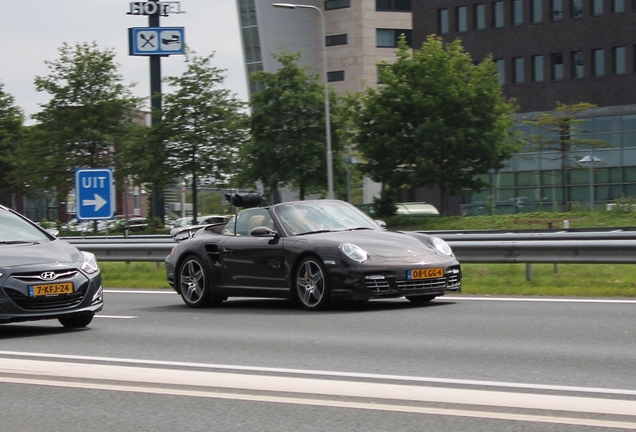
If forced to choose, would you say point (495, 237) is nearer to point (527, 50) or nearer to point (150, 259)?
point (150, 259)

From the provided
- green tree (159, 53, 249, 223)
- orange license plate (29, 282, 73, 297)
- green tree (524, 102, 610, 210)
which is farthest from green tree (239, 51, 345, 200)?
orange license plate (29, 282, 73, 297)

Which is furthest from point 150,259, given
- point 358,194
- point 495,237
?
point 358,194

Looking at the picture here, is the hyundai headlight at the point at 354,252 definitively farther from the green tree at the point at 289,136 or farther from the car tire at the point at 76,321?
the green tree at the point at 289,136

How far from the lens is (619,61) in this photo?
58.9 m

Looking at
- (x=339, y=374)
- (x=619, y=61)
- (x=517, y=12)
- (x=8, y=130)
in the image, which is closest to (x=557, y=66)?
(x=619, y=61)

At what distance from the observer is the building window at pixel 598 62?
59478 millimetres

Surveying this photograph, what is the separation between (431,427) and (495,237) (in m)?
17.0

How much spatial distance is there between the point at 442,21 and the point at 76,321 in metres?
58.7

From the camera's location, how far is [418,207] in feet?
179

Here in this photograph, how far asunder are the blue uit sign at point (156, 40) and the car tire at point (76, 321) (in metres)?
49.1

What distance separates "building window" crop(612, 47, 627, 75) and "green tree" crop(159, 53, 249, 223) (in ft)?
73.0

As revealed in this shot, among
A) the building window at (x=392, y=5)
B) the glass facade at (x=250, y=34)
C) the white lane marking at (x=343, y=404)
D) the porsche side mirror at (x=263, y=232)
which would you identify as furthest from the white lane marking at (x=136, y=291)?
the building window at (x=392, y=5)

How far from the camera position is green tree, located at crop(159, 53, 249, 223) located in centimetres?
4819

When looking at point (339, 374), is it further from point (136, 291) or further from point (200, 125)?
point (200, 125)
